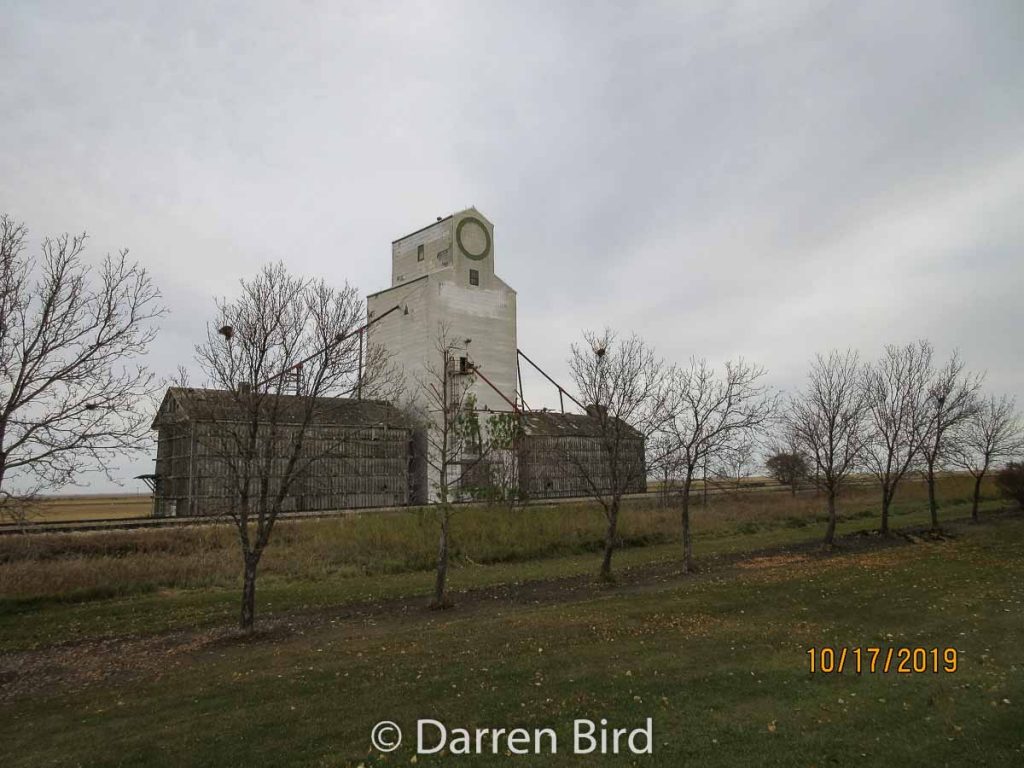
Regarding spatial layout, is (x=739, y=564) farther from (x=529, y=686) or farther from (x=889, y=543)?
(x=529, y=686)

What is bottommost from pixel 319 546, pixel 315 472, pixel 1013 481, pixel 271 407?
pixel 319 546

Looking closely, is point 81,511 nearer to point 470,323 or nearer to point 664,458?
point 470,323

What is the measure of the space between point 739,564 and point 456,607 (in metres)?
10.1

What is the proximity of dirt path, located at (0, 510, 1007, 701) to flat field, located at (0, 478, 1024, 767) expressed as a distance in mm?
77

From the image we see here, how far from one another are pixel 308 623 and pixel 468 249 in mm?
31150

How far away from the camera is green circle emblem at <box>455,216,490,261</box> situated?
136 feet

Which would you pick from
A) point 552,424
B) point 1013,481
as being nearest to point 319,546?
point 552,424

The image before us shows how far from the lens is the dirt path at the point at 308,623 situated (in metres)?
11.1

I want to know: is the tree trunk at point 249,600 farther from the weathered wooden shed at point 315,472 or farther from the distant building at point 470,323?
the distant building at point 470,323

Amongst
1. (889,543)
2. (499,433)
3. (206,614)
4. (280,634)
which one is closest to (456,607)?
(280,634)

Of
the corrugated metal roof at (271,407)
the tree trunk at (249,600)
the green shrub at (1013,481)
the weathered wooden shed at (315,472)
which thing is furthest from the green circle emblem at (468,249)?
the green shrub at (1013,481)
